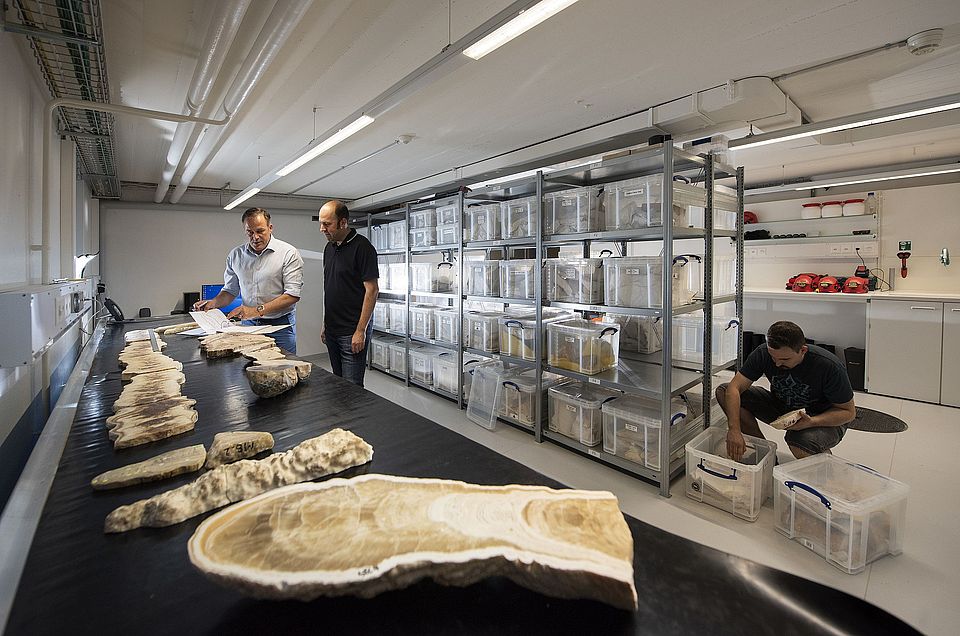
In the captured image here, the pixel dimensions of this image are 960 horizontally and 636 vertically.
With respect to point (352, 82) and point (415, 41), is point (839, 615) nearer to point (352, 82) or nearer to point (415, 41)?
point (415, 41)

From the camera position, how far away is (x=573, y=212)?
11.1 ft

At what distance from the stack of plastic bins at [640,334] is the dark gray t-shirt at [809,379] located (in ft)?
2.84

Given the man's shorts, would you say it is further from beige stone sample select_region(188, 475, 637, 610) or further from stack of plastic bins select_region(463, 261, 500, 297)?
beige stone sample select_region(188, 475, 637, 610)

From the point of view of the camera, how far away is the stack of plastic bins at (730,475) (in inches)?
96.8

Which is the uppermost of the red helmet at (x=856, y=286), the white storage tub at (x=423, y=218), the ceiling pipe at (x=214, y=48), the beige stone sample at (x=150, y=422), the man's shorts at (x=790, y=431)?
the ceiling pipe at (x=214, y=48)

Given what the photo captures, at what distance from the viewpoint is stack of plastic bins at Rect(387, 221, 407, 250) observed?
5695mm

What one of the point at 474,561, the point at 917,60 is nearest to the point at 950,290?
the point at 917,60

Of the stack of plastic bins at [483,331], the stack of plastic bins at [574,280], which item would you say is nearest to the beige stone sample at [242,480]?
the stack of plastic bins at [574,280]

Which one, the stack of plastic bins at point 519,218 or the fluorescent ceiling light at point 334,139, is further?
the stack of plastic bins at point 519,218

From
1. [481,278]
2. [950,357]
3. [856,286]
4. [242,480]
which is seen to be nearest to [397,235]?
[481,278]

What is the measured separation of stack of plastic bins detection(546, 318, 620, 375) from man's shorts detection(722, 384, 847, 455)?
0.83 metres

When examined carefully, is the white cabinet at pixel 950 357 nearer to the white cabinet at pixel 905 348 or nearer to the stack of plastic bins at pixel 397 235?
the white cabinet at pixel 905 348

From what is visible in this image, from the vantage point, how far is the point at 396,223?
5.89m

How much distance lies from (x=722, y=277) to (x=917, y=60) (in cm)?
193
